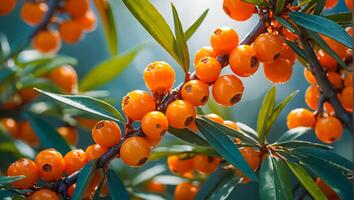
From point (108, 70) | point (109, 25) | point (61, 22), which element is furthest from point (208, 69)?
point (61, 22)

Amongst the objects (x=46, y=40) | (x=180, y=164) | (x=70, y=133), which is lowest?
(x=70, y=133)

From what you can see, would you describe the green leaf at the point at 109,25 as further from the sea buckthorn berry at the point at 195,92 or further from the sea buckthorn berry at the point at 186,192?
the sea buckthorn berry at the point at 195,92

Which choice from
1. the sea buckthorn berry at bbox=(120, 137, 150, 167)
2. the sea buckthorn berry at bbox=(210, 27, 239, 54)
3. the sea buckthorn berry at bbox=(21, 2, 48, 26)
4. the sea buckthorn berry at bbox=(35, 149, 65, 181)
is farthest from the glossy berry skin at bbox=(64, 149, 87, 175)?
the sea buckthorn berry at bbox=(21, 2, 48, 26)

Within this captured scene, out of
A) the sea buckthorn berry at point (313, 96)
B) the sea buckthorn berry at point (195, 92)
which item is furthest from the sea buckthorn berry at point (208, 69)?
the sea buckthorn berry at point (313, 96)

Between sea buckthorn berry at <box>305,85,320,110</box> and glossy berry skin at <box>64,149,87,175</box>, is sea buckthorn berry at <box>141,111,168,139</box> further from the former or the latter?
sea buckthorn berry at <box>305,85,320,110</box>

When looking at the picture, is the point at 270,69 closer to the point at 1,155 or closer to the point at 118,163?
the point at 118,163

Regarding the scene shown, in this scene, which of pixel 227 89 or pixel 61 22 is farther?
pixel 61 22

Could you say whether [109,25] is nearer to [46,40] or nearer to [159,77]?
[46,40]
